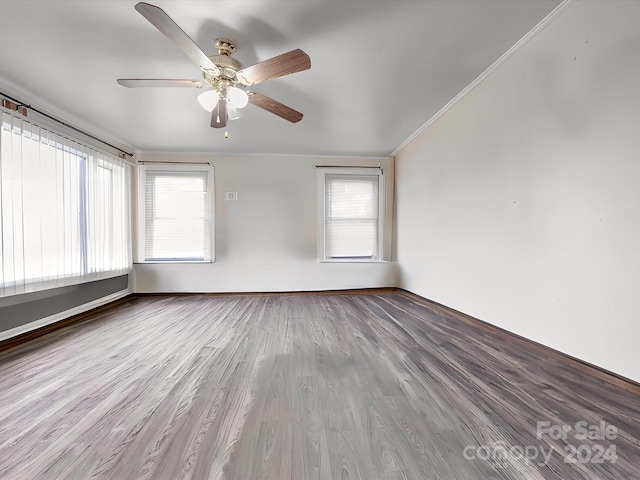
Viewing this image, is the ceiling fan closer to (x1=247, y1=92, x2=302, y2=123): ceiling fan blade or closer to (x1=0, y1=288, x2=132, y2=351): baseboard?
(x1=247, y1=92, x2=302, y2=123): ceiling fan blade

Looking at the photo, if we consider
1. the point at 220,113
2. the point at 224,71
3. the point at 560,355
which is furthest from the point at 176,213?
the point at 560,355

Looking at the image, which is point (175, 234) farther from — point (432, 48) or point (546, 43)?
point (546, 43)

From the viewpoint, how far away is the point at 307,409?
1.27m

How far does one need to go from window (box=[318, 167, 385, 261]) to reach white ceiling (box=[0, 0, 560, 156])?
1.31m

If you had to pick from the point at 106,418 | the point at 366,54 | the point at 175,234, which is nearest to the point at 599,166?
the point at 366,54

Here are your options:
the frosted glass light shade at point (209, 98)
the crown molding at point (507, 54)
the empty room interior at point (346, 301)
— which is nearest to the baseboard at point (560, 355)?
the empty room interior at point (346, 301)

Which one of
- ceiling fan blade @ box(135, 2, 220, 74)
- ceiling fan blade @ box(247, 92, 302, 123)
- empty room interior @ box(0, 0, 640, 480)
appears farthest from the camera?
ceiling fan blade @ box(247, 92, 302, 123)

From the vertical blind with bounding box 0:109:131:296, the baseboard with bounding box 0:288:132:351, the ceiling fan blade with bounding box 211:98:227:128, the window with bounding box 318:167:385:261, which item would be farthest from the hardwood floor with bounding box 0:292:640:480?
the window with bounding box 318:167:385:261

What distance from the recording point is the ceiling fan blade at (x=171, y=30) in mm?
1273

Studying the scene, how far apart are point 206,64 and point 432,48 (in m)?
1.69

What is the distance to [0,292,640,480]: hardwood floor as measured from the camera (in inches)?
37.6

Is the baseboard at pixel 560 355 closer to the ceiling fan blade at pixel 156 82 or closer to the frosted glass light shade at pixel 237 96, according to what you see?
the frosted glass light shade at pixel 237 96

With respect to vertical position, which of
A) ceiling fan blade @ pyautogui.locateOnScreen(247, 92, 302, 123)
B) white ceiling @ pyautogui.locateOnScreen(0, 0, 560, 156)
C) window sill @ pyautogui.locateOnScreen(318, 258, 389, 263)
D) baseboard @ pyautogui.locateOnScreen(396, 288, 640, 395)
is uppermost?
white ceiling @ pyautogui.locateOnScreen(0, 0, 560, 156)

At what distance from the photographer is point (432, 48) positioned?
1.95m
